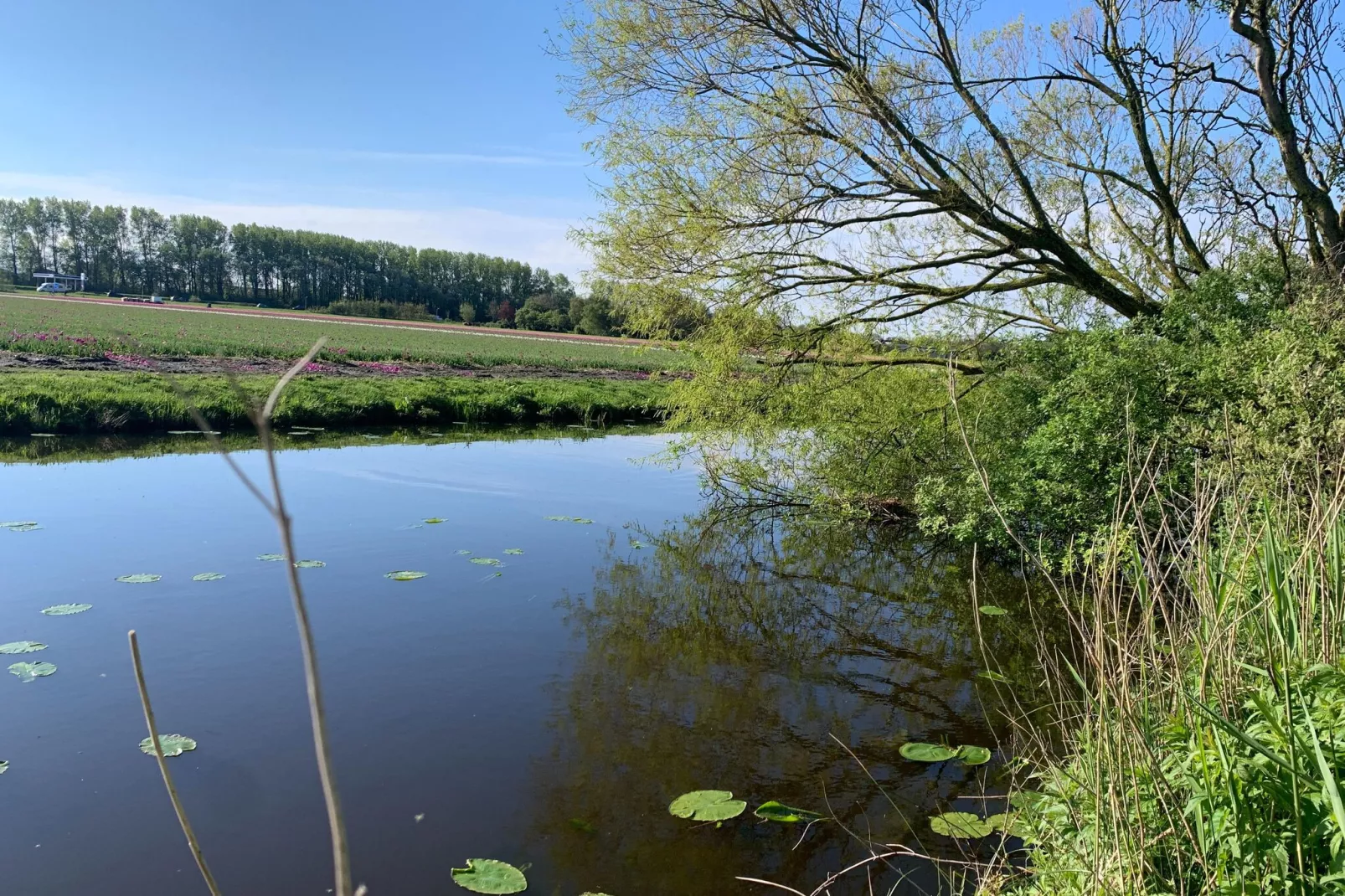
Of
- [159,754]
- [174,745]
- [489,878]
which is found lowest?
[489,878]

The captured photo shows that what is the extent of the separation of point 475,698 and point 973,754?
3667 mm

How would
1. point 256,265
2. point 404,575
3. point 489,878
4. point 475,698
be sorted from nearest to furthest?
point 489,878 → point 475,698 → point 404,575 → point 256,265

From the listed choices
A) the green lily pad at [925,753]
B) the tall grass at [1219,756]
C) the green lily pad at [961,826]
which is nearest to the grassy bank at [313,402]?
the green lily pad at [925,753]

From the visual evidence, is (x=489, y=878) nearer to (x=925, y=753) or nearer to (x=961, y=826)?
(x=961, y=826)

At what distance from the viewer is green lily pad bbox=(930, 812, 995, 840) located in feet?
16.8

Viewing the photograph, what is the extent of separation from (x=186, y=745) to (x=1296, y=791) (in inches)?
231

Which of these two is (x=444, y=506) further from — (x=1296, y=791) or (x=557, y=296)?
(x=557, y=296)

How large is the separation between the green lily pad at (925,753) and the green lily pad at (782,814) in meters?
1.12

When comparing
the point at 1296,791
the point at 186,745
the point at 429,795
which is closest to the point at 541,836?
the point at 429,795

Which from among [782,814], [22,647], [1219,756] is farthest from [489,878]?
[22,647]

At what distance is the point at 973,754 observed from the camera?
20.2 feet

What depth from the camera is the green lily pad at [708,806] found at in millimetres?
5203

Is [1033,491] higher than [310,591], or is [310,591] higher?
[1033,491]

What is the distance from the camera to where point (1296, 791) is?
104 inches
